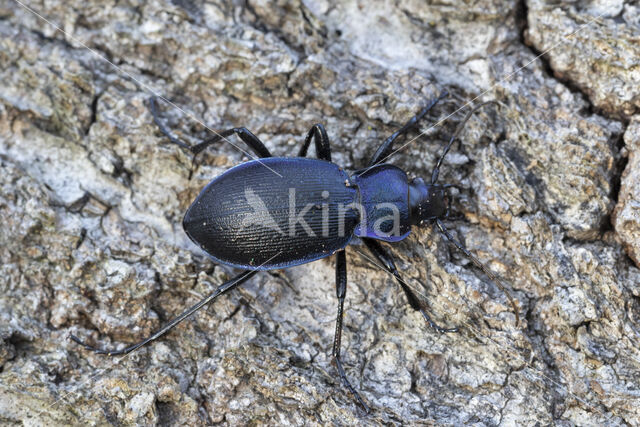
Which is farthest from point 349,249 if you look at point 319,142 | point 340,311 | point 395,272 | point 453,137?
point 453,137

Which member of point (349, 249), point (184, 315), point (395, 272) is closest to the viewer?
point (184, 315)

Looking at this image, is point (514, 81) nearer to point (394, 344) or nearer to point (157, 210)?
point (394, 344)

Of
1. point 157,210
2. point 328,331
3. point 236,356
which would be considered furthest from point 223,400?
point 157,210

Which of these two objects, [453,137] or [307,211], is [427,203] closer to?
[453,137]

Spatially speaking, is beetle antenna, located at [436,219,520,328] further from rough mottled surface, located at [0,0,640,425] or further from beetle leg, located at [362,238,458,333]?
beetle leg, located at [362,238,458,333]

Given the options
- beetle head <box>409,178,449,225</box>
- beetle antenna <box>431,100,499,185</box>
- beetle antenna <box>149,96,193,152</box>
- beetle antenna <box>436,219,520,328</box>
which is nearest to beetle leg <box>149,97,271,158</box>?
beetle antenna <box>149,96,193,152</box>

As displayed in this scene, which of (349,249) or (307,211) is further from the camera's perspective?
(349,249)
